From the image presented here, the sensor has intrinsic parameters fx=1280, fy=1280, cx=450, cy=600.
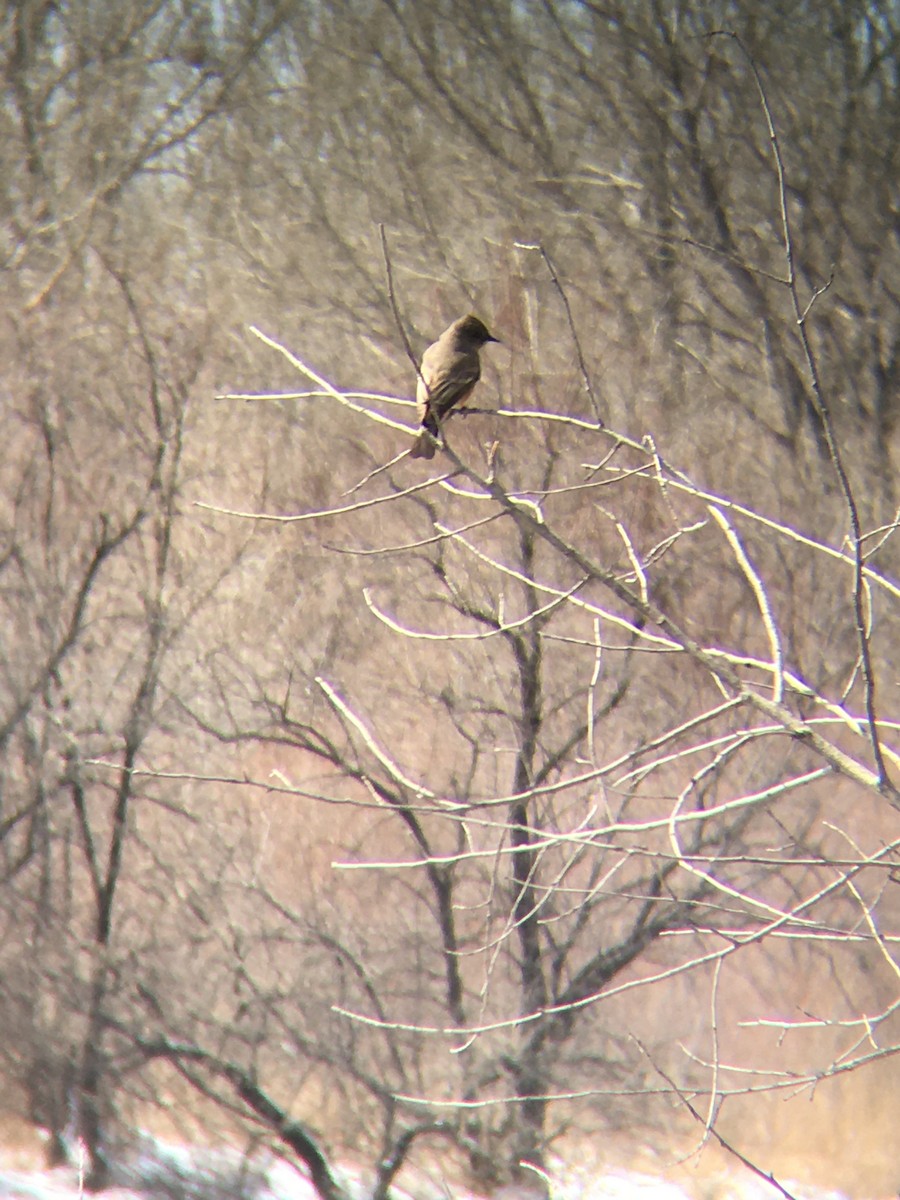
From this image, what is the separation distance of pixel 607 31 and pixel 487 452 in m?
0.80

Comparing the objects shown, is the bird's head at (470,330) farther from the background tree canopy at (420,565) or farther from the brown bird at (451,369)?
the background tree canopy at (420,565)

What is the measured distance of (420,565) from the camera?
2180 millimetres

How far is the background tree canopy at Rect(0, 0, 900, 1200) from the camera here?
2.06 meters

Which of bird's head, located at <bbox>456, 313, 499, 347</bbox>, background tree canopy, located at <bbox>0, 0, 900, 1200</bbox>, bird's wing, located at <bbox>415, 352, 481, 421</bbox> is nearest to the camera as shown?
bird's wing, located at <bbox>415, 352, 481, 421</bbox>

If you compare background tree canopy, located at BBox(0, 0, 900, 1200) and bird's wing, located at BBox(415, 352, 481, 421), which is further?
background tree canopy, located at BBox(0, 0, 900, 1200)

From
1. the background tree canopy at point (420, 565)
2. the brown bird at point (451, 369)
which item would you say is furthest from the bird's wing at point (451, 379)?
the background tree canopy at point (420, 565)

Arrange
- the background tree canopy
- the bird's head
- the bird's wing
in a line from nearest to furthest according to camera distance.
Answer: the bird's wing, the bird's head, the background tree canopy

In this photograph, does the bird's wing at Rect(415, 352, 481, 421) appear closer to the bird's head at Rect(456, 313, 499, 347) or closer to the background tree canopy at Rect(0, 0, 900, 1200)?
the bird's head at Rect(456, 313, 499, 347)

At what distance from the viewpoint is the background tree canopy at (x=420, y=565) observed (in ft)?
6.76

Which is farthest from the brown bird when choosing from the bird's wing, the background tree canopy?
the background tree canopy

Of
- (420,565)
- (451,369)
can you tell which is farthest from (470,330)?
(420,565)

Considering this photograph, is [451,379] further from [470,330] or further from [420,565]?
[420,565]

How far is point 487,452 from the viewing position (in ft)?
7.15

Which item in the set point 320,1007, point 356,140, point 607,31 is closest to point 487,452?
point 356,140
